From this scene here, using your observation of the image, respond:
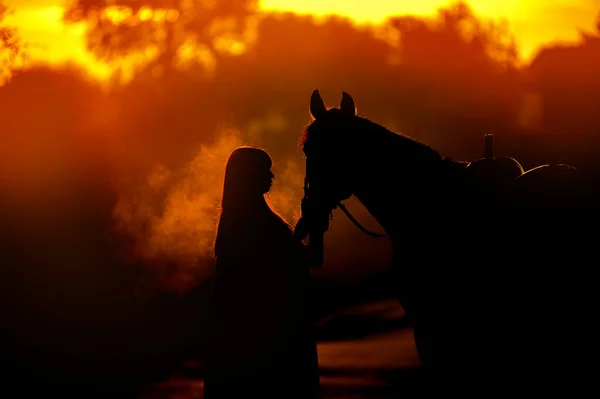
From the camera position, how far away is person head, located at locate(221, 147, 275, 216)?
7.93m

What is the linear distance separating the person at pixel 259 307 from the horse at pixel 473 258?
198 cm

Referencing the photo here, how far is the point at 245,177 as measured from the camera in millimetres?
7969

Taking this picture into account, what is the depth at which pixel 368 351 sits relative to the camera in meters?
Answer: 18.4

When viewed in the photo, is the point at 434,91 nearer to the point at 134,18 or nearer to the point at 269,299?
the point at 134,18

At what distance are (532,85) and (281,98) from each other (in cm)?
902

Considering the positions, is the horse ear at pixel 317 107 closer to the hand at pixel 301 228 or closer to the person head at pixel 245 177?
the hand at pixel 301 228

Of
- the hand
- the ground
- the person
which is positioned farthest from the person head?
the ground

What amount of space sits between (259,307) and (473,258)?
2612mm

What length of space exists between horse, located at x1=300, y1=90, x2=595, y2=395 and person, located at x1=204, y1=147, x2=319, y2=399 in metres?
1.98

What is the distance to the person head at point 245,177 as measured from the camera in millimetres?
7934

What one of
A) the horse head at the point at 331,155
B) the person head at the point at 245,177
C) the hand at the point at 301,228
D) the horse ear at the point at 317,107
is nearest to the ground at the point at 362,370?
the person head at the point at 245,177

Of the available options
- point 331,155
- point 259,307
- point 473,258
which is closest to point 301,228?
point 331,155

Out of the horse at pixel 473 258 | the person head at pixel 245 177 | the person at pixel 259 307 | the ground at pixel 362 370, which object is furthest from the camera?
the ground at pixel 362 370

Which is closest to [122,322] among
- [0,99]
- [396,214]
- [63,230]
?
[63,230]
